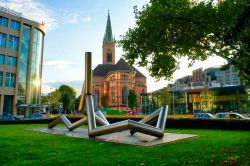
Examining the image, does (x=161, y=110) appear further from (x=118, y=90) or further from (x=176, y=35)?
(x=118, y=90)

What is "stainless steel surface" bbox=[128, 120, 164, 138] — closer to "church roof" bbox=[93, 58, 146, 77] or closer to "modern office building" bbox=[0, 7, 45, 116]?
"modern office building" bbox=[0, 7, 45, 116]

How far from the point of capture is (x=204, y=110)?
68.5 meters

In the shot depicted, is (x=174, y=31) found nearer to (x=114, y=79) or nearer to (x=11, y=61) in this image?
(x=11, y=61)

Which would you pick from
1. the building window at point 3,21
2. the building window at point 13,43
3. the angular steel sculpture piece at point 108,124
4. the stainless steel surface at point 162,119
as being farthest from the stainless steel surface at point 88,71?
the building window at point 3,21

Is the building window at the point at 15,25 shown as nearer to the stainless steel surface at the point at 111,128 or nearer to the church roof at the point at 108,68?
the stainless steel surface at the point at 111,128

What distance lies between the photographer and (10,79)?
47250mm

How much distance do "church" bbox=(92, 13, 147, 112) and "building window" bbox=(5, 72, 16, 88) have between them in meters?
52.8

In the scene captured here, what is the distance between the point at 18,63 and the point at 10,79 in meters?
3.53

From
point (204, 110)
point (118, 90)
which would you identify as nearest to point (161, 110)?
point (204, 110)

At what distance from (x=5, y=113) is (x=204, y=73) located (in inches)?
3284

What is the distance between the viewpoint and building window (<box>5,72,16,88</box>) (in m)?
46.6

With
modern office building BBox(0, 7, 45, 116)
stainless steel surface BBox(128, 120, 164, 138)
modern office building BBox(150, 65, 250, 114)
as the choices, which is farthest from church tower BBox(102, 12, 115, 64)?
stainless steel surface BBox(128, 120, 164, 138)

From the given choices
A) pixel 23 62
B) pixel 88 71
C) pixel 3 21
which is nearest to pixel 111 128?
pixel 88 71

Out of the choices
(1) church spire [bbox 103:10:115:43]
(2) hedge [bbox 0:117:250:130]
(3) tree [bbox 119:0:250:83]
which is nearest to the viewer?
(3) tree [bbox 119:0:250:83]
